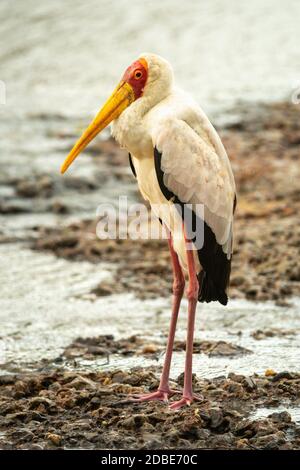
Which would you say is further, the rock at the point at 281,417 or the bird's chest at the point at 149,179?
the bird's chest at the point at 149,179

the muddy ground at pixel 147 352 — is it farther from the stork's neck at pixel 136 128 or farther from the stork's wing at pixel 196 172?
the stork's neck at pixel 136 128

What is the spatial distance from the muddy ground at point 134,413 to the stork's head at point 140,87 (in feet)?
4.59

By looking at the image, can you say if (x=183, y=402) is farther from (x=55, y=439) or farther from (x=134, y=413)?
(x=55, y=439)

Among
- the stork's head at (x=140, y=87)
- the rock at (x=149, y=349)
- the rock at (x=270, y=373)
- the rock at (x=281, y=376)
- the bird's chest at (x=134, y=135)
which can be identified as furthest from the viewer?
the rock at (x=149, y=349)

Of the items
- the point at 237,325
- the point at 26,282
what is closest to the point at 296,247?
the point at 237,325

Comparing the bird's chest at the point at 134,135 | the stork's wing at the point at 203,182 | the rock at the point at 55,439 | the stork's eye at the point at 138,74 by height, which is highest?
the stork's eye at the point at 138,74

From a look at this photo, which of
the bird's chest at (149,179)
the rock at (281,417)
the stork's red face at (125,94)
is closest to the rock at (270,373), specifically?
the rock at (281,417)

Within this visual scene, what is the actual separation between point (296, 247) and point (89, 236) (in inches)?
96.7

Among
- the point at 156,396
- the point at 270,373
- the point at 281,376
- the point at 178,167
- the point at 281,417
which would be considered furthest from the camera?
the point at 270,373

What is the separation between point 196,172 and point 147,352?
6.21 feet

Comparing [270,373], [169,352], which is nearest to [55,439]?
[169,352]

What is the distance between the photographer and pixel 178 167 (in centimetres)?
620

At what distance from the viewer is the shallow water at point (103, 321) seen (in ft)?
24.1

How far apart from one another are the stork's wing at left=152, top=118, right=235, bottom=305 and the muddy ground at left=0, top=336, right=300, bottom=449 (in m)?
0.74
